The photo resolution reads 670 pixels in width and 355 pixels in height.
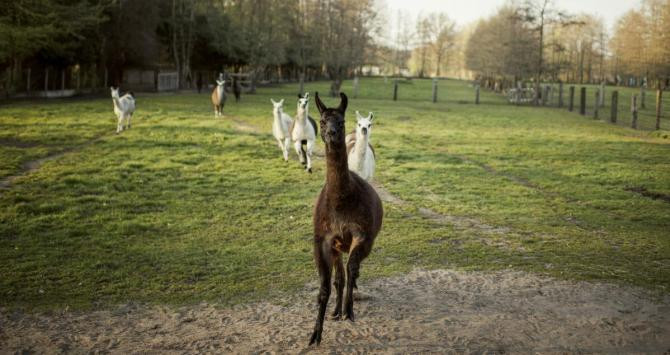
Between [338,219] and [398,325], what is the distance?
1.28 metres

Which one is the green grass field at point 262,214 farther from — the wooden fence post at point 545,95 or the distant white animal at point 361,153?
the wooden fence post at point 545,95

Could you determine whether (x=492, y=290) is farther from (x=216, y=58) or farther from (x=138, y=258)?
(x=216, y=58)

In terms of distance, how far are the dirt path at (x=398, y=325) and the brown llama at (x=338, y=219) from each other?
449 mm

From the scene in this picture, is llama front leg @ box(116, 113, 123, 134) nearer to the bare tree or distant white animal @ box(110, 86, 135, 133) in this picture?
distant white animal @ box(110, 86, 135, 133)

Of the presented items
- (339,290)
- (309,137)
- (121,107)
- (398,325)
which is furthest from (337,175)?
(121,107)

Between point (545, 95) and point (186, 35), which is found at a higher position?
point (186, 35)

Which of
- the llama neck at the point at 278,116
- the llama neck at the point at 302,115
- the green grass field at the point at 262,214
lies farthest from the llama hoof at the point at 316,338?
the llama neck at the point at 278,116

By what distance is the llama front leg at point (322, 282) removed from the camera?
5289mm

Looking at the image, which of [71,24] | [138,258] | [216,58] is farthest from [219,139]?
[216,58]

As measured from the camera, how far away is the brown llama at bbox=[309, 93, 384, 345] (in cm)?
530

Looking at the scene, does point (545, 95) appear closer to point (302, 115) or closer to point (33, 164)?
point (302, 115)

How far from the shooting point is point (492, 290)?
6758 mm

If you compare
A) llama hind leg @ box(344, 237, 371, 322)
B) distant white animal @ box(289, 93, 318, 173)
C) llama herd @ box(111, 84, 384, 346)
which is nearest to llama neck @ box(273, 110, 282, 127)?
distant white animal @ box(289, 93, 318, 173)

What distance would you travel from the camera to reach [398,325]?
577cm
